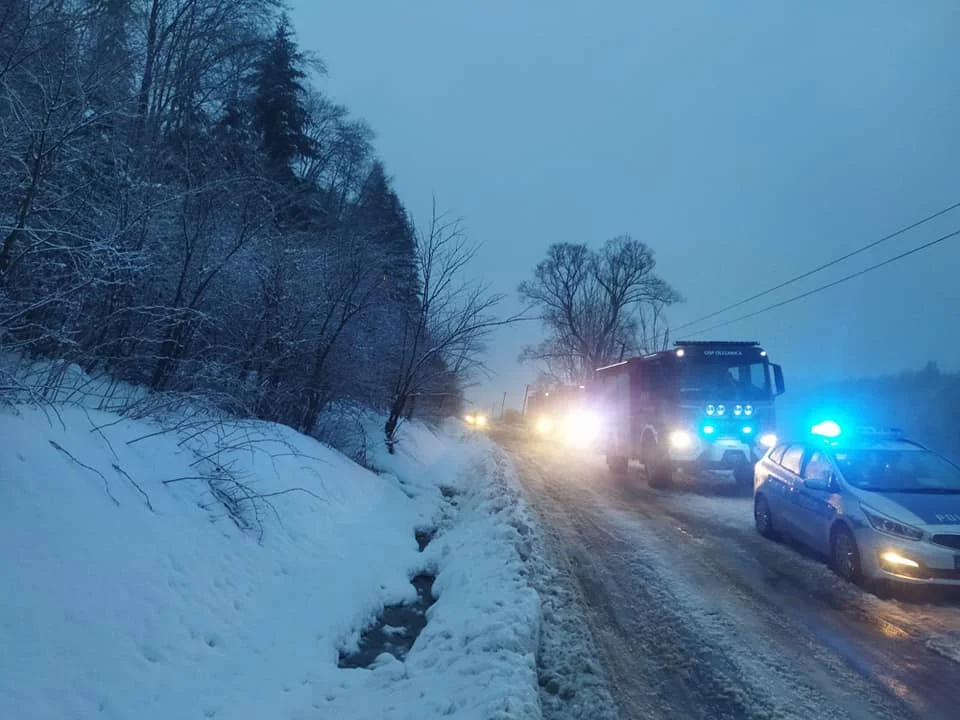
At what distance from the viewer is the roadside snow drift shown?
392cm

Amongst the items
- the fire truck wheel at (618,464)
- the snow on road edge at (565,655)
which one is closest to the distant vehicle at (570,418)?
the fire truck wheel at (618,464)

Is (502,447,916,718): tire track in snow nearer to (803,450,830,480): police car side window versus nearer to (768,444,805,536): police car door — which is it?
(768,444,805,536): police car door

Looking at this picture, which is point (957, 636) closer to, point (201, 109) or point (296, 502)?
point (296, 502)

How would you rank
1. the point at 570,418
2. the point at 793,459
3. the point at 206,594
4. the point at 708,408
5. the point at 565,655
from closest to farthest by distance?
the point at 206,594
the point at 565,655
the point at 793,459
the point at 708,408
the point at 570,418

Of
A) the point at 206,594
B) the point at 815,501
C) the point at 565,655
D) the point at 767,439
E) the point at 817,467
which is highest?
the point at 767,439

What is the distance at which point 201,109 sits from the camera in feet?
67.9

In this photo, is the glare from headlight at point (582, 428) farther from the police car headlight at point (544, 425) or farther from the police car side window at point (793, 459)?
the police car headlight at point (544, 425)

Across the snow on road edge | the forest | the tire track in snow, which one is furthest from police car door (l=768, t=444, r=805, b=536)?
the forest

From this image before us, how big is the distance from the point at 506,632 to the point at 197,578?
2.49 metres

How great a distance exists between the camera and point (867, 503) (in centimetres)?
782

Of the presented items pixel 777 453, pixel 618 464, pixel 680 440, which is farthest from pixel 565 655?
pixel 618 464

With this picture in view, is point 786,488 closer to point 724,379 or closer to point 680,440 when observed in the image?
point 680,440

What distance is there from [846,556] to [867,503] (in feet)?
2.27

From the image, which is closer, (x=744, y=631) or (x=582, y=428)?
(x=744, y=631)
